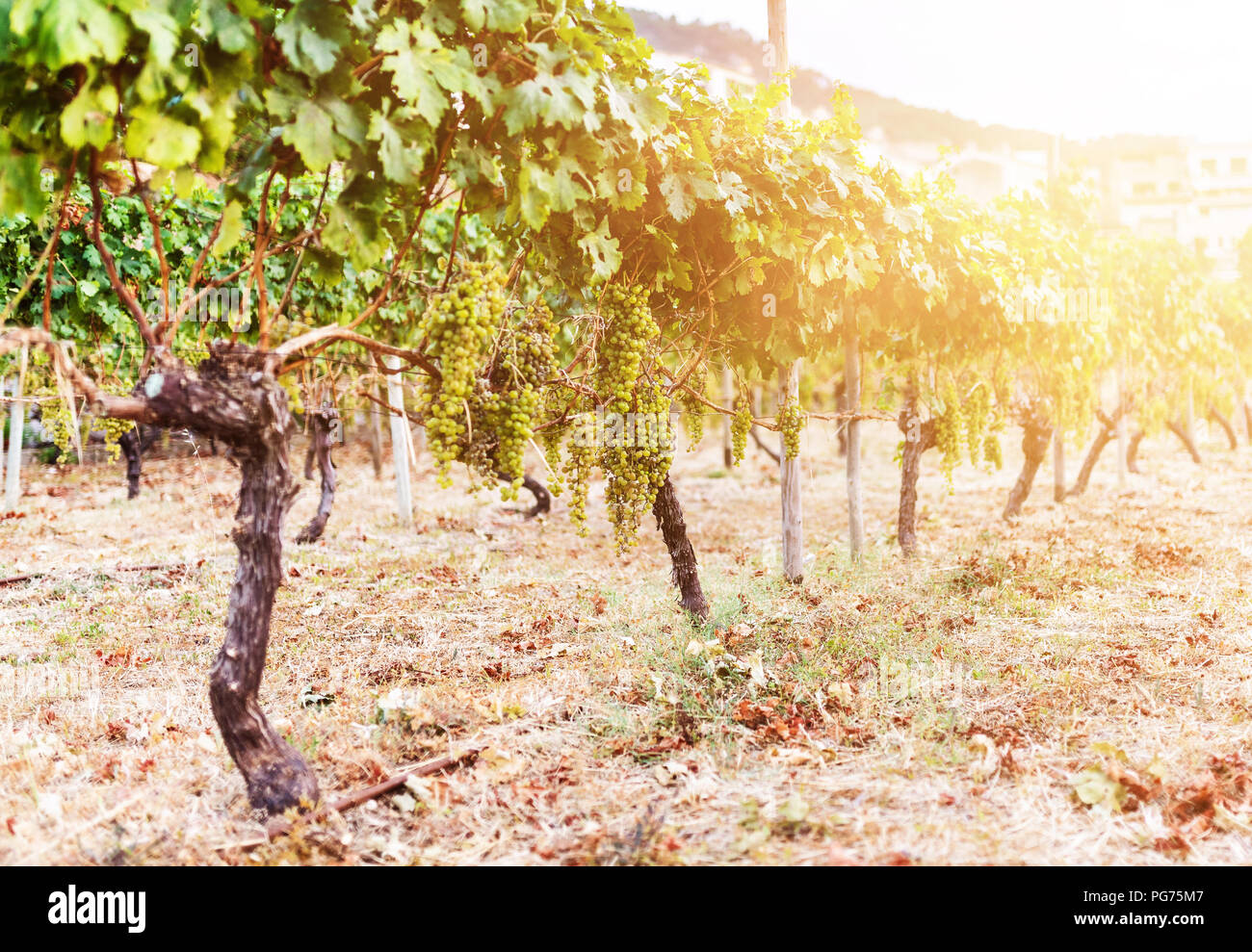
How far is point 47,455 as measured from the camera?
18031 millimetres

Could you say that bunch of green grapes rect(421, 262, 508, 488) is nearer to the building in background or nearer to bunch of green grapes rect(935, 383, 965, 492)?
bunch of green grapes rect(935, 383, 965, 492)

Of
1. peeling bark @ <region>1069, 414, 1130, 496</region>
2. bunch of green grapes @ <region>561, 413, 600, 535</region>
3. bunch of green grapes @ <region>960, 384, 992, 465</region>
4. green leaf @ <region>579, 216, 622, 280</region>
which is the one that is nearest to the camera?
green leaf @ <region>579, 216, 622, 280</region>

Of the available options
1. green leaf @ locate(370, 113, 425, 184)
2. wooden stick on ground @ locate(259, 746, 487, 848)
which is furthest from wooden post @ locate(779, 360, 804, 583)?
green leaf @ locate(370, 113, 425, 184)

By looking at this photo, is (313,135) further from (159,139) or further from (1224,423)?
(1224,423)

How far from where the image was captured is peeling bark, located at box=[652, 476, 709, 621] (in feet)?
21.2

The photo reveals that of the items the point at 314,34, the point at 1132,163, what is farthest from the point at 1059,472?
the point at 1132,163

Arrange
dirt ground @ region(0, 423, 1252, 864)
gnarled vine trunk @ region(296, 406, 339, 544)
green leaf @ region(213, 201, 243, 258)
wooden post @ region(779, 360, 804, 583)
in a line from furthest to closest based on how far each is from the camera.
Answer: gnarled vine trunk @ region(296, 406, 339, 544)
wooden post @ region(779, 360, 804, 583)
dirt ground @ region(0, 423, 1252, 864)
green leaf @ region(213, 201, 243, 258)

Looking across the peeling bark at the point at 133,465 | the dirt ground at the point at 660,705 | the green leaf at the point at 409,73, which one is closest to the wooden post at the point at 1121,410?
the dirt ground at the point at 660,705

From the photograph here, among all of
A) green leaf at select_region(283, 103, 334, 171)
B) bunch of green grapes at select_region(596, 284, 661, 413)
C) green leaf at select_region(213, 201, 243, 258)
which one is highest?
green leaf at select_region(283, 103, 334, 171)

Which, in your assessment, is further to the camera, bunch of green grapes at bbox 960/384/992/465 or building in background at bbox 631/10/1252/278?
building in background at bbox 631/10/1252/278

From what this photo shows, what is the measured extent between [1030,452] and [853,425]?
4.49 metres

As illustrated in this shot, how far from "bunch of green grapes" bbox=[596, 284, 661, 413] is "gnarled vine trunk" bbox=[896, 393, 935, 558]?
479 centimetres

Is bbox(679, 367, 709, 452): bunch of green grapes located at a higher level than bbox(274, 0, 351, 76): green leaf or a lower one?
lower

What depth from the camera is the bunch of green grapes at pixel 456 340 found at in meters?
3.88
